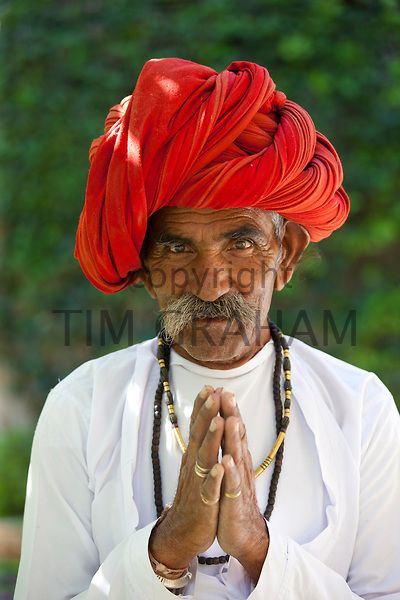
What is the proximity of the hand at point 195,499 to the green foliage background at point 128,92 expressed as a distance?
3.36 m

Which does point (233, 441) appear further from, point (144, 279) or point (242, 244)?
point (144, 279)

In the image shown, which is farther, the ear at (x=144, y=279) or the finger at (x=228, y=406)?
the ear at (x=144, y=279)

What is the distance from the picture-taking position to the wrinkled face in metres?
2.60

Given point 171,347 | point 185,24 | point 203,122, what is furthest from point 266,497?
point 185,24

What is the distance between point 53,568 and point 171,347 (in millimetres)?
767

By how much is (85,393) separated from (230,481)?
76 cm

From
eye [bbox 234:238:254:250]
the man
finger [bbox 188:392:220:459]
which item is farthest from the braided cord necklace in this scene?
finger [bbox 188:392:220:459]

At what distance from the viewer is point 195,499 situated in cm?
225

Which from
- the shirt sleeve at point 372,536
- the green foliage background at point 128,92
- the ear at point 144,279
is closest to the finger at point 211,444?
the shirt sleeve at point 372,536

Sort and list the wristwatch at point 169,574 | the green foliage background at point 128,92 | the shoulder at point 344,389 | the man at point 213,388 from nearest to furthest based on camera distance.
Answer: the wristwatch at point 169,574, the man at point 213,388, the shoulder at point 344,389, the green foliage background at point 128,92

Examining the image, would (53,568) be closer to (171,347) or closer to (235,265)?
(171,347)

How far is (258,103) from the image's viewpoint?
254 centimetres

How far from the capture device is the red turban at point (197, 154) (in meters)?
2.51

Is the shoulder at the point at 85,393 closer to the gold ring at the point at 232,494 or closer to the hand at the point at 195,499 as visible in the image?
the hand at the point at 195,499
